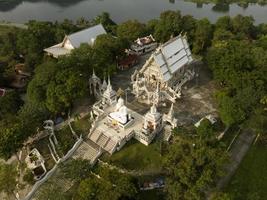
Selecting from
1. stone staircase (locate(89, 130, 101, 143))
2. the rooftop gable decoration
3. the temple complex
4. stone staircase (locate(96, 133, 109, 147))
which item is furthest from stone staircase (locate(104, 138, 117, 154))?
the temple complex

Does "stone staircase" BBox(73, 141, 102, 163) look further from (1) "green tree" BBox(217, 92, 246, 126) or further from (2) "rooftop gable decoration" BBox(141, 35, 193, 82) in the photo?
(1) "green tree" BBox(217, 92, 246, 126)

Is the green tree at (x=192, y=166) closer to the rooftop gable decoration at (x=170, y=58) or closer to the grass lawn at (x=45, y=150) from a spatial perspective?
the grass lawn at (x=45, y=150)

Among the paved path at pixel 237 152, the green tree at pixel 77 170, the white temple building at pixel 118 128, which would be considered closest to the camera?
the green tree at pixel 77 170

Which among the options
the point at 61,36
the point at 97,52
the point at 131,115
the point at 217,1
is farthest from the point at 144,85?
the point at 217,1

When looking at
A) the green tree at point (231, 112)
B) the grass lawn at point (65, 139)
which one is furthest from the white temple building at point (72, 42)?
the green tree at point (231, 112)

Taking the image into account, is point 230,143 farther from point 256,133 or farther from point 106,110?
point 106,110
